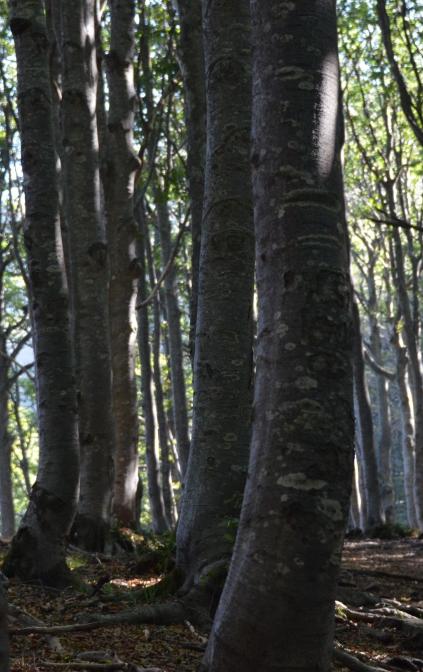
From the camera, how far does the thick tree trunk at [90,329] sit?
778 cm

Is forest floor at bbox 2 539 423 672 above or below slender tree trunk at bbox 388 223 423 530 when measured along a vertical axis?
below

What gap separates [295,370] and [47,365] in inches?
120

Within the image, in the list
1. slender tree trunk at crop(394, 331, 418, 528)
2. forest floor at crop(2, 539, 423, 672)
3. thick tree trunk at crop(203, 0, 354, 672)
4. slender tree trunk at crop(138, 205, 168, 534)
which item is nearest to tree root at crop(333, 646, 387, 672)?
forest floor at crop(2, 539, 423, 672)

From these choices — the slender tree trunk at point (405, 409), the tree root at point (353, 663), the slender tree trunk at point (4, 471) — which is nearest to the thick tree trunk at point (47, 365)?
the tree root at point (353, 663)

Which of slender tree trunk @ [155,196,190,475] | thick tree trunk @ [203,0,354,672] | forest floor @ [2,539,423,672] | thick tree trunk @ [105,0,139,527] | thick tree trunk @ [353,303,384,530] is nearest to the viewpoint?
thick tree trunk @ [203,0,354,672]

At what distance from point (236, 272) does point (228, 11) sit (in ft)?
6.66

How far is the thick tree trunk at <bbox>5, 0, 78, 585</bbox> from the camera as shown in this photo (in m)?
5.41

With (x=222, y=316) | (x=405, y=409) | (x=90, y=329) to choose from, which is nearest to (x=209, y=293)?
(x=222, y=316)

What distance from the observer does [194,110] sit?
26.0 feet

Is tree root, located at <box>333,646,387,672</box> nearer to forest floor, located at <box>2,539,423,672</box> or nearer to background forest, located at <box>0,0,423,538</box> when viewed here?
forest floor, located at <box>2,539,423,672</box>

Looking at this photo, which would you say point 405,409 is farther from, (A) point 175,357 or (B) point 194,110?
(B) point 194,110

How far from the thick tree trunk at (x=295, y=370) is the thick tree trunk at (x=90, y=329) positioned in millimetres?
4922

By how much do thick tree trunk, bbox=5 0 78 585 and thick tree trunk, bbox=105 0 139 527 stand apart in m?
4.20

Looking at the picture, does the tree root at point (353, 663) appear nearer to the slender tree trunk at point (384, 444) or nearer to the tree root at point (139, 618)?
the tree root at point (139, 618)
